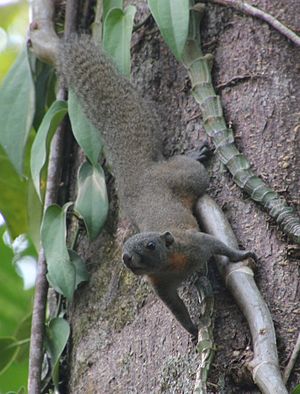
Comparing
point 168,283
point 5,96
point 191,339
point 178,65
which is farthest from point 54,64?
point 191,339

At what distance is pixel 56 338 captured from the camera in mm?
2613

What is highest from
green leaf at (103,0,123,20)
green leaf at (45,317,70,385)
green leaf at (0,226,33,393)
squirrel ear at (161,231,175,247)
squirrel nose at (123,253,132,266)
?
green leaf at (103,0,123,20)

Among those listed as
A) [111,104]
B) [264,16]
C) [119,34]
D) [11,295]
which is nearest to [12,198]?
[11,295]

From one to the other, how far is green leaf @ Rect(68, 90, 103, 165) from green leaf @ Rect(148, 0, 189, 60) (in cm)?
46

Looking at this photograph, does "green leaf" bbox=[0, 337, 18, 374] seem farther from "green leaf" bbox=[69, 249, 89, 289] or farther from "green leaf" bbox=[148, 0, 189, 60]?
"green leaf" bbox=[148, 0, 189, 60]

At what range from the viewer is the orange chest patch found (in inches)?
94.8

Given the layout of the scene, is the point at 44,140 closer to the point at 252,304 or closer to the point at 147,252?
the point at 147,252

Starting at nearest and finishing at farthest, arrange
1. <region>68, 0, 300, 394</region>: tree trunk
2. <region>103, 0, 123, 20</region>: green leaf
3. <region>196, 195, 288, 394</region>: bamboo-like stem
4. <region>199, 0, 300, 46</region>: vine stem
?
<region>196, 195, 288, 394</region>: bamboo-like stem
<region>68, 0, 300, 394</region>: tree trunk
<region>199, 0, 300, 46</region>: vine stem
<region>103, 0, 123, 20</region>: green leaf

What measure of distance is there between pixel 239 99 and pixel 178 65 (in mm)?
284

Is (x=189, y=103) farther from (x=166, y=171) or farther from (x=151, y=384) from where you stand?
(x=151, y=384)

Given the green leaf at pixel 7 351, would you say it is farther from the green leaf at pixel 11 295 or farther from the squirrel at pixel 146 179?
the squirrel at pixel 146 179

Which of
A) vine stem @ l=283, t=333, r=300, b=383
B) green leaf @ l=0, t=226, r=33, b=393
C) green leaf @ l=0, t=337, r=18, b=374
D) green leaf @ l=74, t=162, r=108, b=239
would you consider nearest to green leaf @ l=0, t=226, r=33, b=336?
green leaf @ l=0, t=226, r=33, b=393

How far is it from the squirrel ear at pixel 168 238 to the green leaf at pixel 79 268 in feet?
1.10

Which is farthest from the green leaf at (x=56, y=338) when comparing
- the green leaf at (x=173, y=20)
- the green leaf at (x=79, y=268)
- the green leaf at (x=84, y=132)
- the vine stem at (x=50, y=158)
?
the green leaf at (x=173, y=20)
